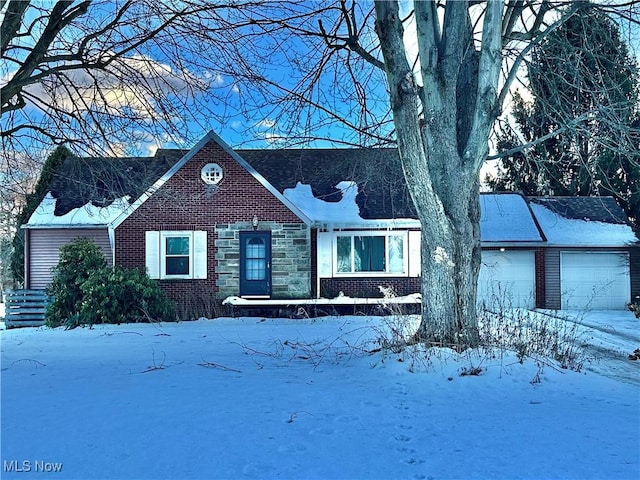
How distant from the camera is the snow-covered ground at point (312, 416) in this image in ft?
11.4

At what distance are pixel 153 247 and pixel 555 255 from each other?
571 inches

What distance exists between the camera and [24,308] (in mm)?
15992

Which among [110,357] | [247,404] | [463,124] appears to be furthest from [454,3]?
[110,357]

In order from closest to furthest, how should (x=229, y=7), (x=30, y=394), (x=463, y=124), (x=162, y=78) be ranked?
(x=30, y=394) < (x=463, y=124) < (x=229, y=7) < (x=162, y=78)

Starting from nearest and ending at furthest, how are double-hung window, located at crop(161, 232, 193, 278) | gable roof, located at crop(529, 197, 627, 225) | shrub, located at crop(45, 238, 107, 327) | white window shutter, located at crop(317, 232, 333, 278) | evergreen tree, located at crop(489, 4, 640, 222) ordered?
evergreen tree, located at crop(489, 4, 640, 222), shrub, located at crop(45, 238, 107, 327), double-hung window, located at crop(161, 232, 193, 278), white window shutter, located at crop(317, 232, 333, 278), gable roof, located at crop(529, 197, 627, 225)

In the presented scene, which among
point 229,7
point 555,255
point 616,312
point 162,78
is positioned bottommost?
point 616,312

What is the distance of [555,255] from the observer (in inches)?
758

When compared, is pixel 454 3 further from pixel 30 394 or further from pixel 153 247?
pixel 153 247

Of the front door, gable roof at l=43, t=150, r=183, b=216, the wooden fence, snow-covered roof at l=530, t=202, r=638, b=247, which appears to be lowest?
the wooden fence

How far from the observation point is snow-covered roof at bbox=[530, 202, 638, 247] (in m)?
19.0

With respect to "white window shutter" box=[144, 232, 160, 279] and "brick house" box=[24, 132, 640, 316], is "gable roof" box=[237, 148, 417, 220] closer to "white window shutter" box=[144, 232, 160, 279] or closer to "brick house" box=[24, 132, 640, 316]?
"brick house" box=[24, 132, 640, 316]

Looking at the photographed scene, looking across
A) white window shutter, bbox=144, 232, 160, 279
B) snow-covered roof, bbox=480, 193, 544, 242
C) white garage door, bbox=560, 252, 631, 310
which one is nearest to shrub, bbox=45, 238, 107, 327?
white window shutter, bbox=144, 232, 160, 279

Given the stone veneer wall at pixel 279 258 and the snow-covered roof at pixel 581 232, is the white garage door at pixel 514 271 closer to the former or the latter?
the snow-covered roof at pixel 581 232

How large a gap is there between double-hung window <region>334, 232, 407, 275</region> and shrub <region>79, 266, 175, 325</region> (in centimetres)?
560
